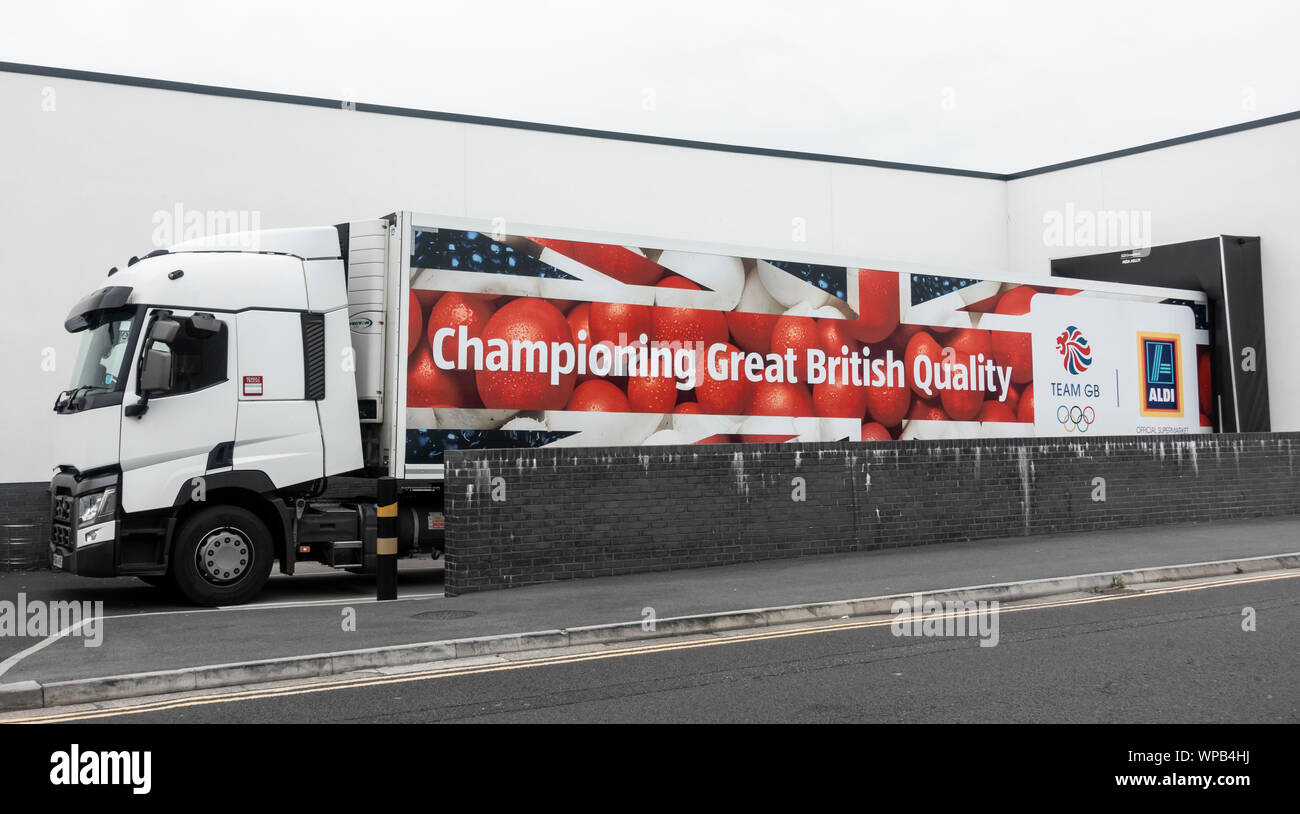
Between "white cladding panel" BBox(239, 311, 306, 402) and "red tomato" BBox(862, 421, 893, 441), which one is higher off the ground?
"white cladding panel" BBox(239, 311, 306, 402)

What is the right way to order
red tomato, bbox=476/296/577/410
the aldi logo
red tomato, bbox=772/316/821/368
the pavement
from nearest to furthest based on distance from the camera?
the pavement → red tomato, bbox=476/296/577/410 → red tomato, bbox=772/316/821/368 → the aldi logo

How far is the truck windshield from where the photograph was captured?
1122cm

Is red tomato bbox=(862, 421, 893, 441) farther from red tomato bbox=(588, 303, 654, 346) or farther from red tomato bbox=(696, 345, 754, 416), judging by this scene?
red tomato bbox=(588, 303, 654, 346)

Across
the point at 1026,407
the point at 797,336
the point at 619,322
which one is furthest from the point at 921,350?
the point at 619,322

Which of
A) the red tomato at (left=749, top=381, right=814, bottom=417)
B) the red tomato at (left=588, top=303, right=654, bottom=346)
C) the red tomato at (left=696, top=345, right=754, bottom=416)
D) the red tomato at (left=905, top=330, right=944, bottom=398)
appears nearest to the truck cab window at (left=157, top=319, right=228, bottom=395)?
the red tomato at (left=588, top=303, right=654, bottom=346)

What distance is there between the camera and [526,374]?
12945 mm

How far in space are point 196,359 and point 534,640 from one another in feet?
16.2

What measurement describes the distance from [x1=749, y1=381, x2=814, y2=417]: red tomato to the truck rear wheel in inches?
241

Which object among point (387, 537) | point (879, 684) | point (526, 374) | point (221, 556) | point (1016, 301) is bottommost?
point (879, 684)

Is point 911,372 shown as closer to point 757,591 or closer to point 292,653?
point 757,591

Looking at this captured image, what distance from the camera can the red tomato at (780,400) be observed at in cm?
1445

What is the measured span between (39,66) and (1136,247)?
69.6 feet

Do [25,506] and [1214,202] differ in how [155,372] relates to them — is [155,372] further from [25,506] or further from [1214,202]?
[1214,202]
